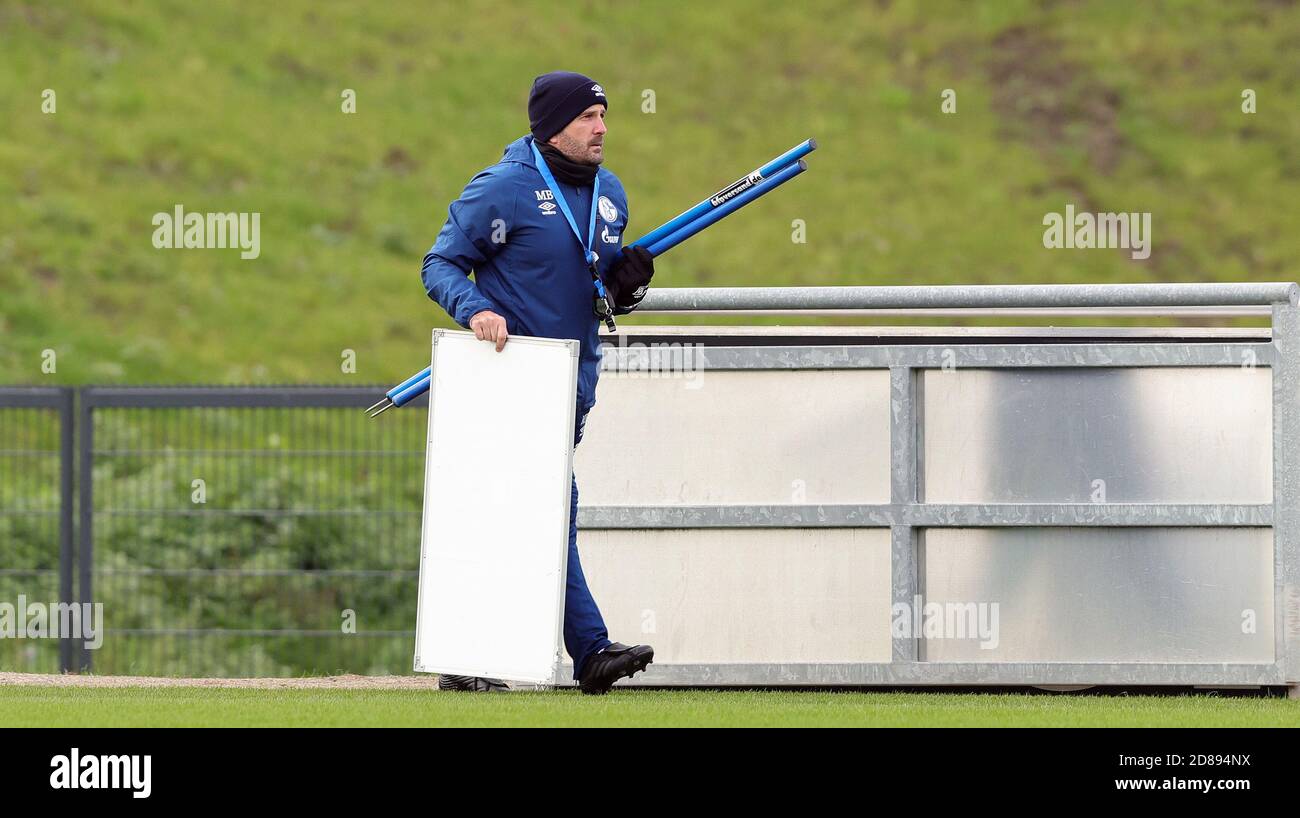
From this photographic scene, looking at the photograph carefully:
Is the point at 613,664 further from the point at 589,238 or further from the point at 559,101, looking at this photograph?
the point at 559,101

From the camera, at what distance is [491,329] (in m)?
6.19

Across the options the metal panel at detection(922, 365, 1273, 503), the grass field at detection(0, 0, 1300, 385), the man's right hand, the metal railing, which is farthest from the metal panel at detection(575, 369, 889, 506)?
the grass field at detection(0, 0, 1300, 385)

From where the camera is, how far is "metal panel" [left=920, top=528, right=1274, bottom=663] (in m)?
6.83

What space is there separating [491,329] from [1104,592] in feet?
7.79

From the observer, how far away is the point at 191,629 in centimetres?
1051

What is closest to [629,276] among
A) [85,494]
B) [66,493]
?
[85,494]

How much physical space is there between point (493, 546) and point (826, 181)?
20.7 m

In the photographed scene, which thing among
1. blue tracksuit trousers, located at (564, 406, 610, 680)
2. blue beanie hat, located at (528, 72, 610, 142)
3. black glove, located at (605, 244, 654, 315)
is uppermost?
blue beanie hat, located at (528, 72, 610, 142)

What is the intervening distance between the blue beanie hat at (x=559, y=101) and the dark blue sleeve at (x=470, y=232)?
229 millimetres

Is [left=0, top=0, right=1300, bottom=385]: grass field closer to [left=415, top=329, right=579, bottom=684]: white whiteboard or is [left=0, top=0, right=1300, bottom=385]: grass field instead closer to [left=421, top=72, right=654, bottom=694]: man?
[left=421, top=72, right=654, bottom=694]: man

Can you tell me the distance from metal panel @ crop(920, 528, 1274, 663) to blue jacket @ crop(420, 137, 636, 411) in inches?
60.6

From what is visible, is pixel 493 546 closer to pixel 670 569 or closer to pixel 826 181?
pixel 670 569

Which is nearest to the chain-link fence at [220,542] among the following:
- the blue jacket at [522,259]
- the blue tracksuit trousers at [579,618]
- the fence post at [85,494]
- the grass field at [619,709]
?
the fence post at [85,494]

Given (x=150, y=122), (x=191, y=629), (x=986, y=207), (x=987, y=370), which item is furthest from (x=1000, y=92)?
(x=987, y=370)
